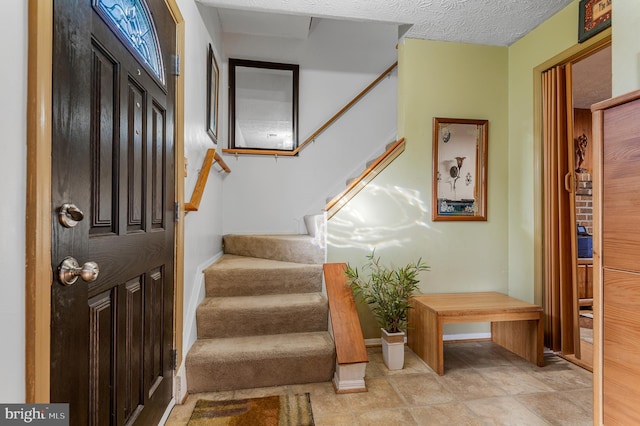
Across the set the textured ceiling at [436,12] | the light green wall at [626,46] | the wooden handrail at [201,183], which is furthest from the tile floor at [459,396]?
the textured ceiling at [436,12]

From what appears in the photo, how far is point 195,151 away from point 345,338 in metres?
1.62

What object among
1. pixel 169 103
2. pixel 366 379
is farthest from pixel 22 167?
pixel 366 379

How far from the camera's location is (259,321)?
2.16 m

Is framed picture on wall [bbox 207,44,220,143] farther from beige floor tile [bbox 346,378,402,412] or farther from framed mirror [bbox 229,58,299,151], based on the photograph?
beige floor tile [bbox 346,378,402,412]

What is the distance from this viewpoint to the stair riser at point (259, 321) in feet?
6.90

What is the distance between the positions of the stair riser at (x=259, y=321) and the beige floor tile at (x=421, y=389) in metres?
0.62

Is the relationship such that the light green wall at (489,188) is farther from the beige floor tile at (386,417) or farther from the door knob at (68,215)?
the door knob at (68,215)

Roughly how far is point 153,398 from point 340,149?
2.85 meters

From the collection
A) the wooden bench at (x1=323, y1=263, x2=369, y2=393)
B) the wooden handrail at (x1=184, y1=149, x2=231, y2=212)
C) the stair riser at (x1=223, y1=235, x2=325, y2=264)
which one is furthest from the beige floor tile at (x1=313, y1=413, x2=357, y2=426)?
the wooden handrail at (x1=184, y1=149, x2=231, y2=212)

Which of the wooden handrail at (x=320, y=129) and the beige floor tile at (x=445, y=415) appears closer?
the beige floor tile at (x=445, y=415)

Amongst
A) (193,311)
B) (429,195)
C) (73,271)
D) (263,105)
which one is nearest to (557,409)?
(429,195)

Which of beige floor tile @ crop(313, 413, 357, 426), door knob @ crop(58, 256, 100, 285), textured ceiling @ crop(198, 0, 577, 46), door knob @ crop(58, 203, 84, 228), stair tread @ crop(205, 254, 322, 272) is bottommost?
beige floor tile @ crop(313, 413, 357, 426)

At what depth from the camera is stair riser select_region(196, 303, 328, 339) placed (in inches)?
82.8

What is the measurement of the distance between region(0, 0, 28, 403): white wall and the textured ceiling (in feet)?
6.31
